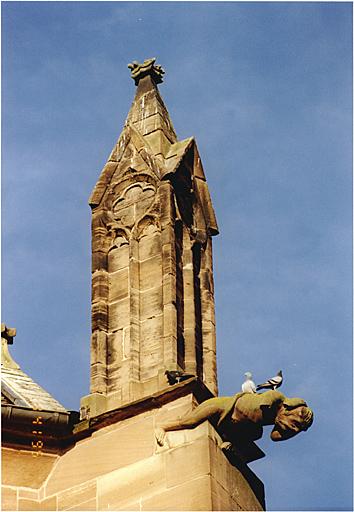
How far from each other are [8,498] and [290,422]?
104 inches

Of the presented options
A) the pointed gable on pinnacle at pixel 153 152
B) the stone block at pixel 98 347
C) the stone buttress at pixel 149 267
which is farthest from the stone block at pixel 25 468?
the pointed gable on pinnacle at pixel 153 152

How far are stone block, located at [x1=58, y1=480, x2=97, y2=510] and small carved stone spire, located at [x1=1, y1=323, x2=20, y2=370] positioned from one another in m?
2.13

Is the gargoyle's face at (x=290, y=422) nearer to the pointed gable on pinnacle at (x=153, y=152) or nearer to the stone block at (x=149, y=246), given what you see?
the stone block at (x=149, y=246)

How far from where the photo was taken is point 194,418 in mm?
12430

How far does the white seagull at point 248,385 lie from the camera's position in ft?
41.7

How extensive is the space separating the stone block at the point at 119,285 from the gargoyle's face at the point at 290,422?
2.25m

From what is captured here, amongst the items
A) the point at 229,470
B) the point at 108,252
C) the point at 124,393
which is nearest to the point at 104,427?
the point at 124,393

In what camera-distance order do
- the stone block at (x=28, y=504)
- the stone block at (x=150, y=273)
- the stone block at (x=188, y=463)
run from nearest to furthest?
1. the stone block at (x=188, y=463)
2. the stone block at (x=28, y=504)
3. the stone block at (x=150, y=273)

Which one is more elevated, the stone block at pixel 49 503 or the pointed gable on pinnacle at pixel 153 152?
the pointed gable on pinnacle at pixel 153 152

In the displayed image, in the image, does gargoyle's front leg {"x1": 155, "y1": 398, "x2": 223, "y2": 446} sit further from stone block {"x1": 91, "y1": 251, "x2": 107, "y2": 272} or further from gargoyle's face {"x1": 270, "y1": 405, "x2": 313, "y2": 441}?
stone block {"x1": 91, "y1": 251, "x2": 107, "y2": 272}

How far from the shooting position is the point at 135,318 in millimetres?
13719

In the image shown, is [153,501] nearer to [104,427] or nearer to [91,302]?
[104,427]

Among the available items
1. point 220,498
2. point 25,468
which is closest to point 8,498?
point 25,468

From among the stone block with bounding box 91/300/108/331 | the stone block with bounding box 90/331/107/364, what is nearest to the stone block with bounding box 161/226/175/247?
the stone block with bounding box 91/300/108/331
